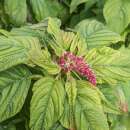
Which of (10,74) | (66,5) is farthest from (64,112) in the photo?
(66,5)

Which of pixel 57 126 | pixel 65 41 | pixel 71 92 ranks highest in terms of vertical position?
pixel 65 41

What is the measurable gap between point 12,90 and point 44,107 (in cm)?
11

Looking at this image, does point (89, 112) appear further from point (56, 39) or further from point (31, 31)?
point (31, 31)

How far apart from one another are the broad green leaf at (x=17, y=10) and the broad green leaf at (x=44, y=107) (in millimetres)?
700

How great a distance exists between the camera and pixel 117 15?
184 cm

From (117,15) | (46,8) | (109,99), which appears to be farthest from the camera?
(46,8)

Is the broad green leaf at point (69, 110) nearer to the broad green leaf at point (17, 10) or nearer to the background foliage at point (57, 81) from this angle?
the background foliage at point (57, 81)

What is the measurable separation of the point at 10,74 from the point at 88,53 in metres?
0.26

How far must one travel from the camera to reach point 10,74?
1.28 m

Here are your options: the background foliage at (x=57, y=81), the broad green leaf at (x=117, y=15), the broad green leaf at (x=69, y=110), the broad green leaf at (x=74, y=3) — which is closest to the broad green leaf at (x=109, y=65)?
the background foliage at (x=57, y=81)

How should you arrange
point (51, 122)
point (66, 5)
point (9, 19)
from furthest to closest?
point (66, 5), point (9, 19), point (51, 122)

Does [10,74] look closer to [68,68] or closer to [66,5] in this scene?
[68,68]

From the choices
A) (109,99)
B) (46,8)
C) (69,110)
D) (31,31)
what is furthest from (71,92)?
(46,8)

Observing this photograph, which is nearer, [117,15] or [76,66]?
[76,66]
